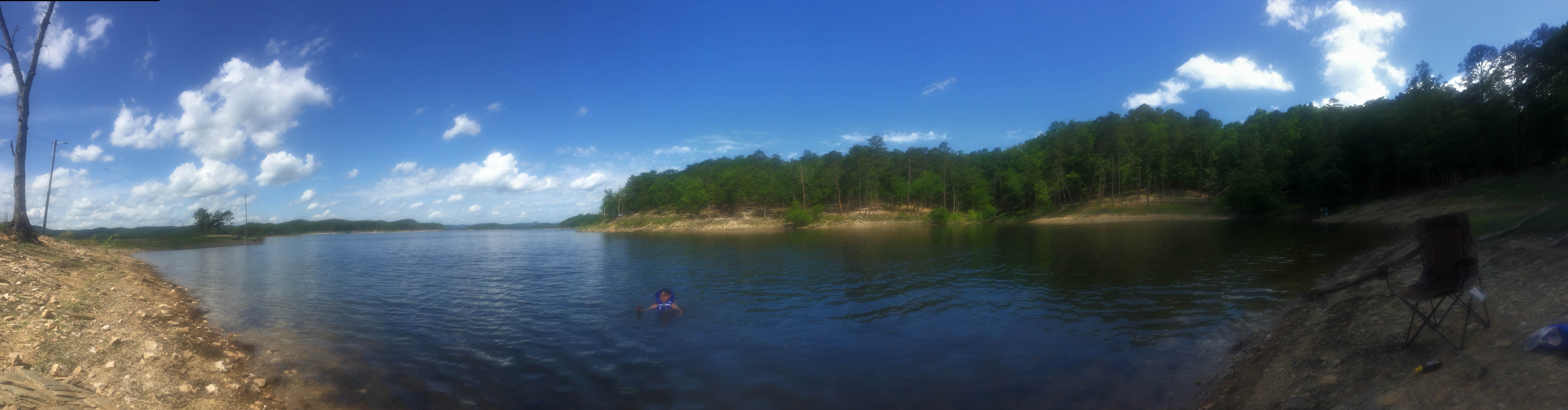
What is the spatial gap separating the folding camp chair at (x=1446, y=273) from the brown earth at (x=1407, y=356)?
244 mm

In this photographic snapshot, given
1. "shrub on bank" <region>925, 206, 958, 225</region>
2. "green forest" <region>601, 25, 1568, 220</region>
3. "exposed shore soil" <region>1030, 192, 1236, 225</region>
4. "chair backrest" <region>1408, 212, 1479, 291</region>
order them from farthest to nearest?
"shrub on bank" <region>925, 206, 958, 225</region>, "exposed shore soil" <region>1030, 192, 1236, 225</region>, "green forest" <region>601, 25, 1568, 220</region>, "chair backrest" <region>1408, 212, 1479, 291</region>

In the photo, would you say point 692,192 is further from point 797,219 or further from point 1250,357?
point 1250,357

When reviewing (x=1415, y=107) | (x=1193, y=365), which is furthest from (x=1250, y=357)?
(x=1415, y=107)

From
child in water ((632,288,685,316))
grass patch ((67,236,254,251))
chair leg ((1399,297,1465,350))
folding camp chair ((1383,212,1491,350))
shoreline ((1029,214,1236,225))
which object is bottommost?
shoreline ((1029,214,1236,225))

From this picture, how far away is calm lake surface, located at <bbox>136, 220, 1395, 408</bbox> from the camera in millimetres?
9055

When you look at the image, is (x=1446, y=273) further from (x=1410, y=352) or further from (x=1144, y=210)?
(x=1144, y=210)

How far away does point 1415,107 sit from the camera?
45469mm

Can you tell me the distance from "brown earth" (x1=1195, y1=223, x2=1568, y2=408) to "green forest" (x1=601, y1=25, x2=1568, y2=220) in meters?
41.0

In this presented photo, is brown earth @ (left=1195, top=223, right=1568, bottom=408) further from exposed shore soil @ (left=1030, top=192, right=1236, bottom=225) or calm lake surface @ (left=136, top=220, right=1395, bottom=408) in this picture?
exposed shore soil @ (left=1030, top=192, right=1236, bottom=225)

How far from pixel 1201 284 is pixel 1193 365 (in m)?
9.85

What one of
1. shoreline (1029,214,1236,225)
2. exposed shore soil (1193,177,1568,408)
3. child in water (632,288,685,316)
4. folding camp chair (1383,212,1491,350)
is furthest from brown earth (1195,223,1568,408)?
shoreline (1029,214,1236,225)

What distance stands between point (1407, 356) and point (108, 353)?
749 inches

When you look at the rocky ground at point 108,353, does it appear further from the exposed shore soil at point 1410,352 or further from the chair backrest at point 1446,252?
Answer: the chair backrest at point 1446,252

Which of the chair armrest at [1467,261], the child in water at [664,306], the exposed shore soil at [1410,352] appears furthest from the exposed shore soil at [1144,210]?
the chair armrest at [1467,261]
